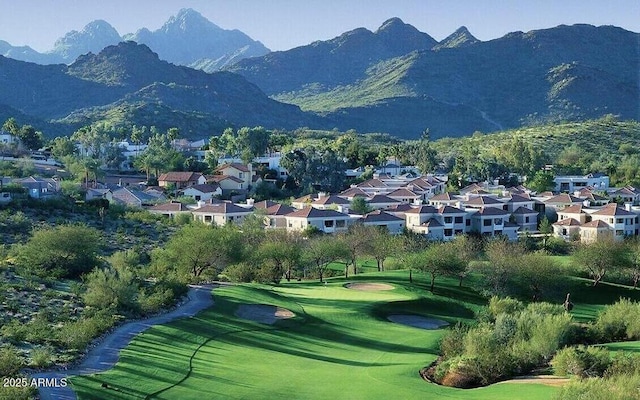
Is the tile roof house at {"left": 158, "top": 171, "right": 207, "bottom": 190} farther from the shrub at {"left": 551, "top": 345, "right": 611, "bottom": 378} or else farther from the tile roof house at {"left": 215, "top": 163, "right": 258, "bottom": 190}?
the shrub at {"left": 551, "top": 345, "right": 611, "bottom": 378}

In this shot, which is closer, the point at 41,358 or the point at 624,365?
the point at 41,358

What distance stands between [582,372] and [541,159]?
99.2m

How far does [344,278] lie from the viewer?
5903 centimetres

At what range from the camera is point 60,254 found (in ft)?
163

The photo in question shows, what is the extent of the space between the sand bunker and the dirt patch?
14.1 metres

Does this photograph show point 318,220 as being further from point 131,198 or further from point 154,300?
point 154,300

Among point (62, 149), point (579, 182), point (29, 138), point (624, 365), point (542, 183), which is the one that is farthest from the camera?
point (29, 138)

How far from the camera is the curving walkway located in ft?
89.2

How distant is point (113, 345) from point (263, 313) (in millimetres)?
11774

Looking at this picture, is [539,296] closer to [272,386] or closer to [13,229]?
[272,386]

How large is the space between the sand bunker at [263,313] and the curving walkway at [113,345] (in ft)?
6.43

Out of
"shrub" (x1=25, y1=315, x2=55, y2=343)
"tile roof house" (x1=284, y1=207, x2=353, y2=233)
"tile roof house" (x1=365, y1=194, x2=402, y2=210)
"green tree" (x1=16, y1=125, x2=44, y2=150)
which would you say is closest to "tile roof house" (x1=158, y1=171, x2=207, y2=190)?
"tile roof house" (x1=365, y1=194, x2=402, y2=210)

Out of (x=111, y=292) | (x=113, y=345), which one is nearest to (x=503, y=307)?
(x=111, y=292)

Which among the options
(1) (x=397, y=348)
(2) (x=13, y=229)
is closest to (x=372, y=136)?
(2) (x=13, y=229)
